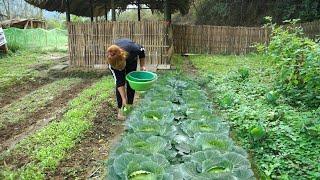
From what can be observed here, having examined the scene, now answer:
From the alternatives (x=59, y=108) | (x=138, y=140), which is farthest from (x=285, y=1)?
(x=138, y=140)

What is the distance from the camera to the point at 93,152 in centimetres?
421

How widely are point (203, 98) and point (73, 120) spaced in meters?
1.89

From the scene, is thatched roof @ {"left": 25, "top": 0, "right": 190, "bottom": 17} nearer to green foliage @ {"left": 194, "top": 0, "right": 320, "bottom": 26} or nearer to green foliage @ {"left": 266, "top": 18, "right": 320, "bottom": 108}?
green foliage @ {"left": 194, "top": 0, "right": 320, "bottom": 26}

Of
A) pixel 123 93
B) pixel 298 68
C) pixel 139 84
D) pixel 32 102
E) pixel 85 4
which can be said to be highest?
pixel 85 4

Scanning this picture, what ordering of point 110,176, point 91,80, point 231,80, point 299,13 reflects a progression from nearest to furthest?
point 110,176
point 231,80
point 91,80
point 299,13

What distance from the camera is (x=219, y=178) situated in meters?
2.63

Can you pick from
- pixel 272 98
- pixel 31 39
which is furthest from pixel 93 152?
pixel 31 39

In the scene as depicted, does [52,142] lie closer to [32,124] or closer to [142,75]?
[32,124]

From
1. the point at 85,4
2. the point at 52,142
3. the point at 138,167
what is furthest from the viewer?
the point at 85,4

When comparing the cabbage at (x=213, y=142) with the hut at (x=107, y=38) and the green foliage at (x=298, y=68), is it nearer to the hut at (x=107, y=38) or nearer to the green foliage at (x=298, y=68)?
the green foliage at (x=298, y=68)

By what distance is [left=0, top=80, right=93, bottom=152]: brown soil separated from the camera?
4.73 m

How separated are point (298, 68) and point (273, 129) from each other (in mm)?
1751

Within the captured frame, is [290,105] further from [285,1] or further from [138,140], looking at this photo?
[285,1]

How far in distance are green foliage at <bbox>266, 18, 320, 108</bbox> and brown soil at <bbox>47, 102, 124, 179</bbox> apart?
2.72 m
